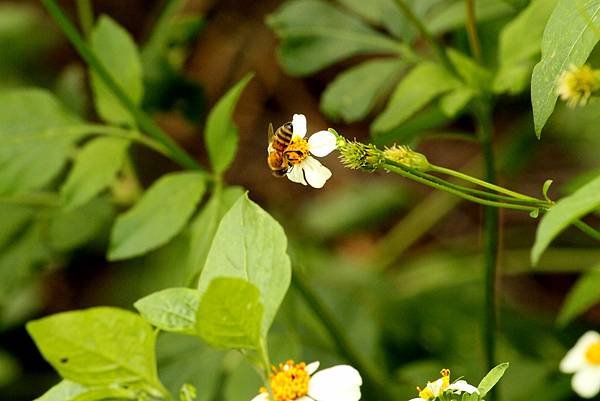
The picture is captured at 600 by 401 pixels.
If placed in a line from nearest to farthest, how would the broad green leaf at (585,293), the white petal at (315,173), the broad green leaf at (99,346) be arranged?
the broad green leaf at (99,346) < the white petal at (315,173) < the broad green leaf at (585,293)

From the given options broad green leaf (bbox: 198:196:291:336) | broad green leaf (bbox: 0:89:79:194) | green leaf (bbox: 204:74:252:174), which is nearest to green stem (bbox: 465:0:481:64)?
green leaf (bbox: 204:74:252:174)

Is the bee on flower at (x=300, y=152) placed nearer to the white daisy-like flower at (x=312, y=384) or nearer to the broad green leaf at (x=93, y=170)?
the white daisy-like flower at (x=312, y=384)

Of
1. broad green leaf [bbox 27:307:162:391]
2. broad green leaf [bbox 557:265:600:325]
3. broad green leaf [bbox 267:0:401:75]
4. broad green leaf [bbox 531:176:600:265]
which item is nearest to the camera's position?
broad green leaf [bbox 531:176:600:265]

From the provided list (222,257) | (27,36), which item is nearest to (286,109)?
(27,36)

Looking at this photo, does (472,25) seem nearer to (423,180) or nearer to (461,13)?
(461,13)

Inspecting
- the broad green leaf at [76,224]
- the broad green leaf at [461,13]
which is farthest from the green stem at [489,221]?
the broad green leaf at [76,224]

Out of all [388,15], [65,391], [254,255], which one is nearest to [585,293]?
[388,15]

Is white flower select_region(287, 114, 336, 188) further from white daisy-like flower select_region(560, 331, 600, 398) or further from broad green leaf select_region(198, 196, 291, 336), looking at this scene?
white daisy-like flower select_region(560, 331, 600, 398)

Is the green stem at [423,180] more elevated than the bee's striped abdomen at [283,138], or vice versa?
the bee's striped abdomen at [283,138]

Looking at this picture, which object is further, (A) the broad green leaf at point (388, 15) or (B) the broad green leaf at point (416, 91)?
(A) the broad green leaf at point (388, 15)
